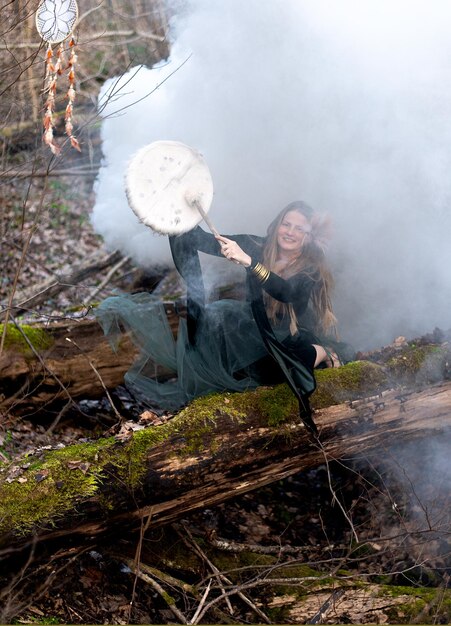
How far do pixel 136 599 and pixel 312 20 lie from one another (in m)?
4.09

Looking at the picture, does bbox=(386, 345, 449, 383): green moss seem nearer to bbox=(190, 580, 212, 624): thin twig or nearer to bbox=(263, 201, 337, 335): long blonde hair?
bbox=(263, 201, 337, 335): long blonde hair

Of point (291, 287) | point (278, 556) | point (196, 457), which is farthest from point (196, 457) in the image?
point (291, 287)

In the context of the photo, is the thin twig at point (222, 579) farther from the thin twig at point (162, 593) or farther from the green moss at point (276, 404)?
the green moss at point (276, 404)

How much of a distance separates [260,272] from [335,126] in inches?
59.1

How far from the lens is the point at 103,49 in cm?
1019

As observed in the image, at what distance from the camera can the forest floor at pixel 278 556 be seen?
3600 millimetres

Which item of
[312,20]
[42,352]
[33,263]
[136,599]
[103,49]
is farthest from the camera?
[103,49]

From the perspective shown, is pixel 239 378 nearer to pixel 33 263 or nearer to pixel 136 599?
pixel 136 599

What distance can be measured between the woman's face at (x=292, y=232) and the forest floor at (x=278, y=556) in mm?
952

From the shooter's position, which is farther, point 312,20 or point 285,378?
point 312,20

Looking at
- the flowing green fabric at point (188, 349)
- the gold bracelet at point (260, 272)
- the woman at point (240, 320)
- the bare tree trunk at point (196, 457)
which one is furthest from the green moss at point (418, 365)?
the gold bracelet at point (260, 272)

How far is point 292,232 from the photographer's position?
4398 millimetres

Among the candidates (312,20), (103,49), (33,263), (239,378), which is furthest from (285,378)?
(103,49)

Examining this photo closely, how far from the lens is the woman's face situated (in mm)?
4402
